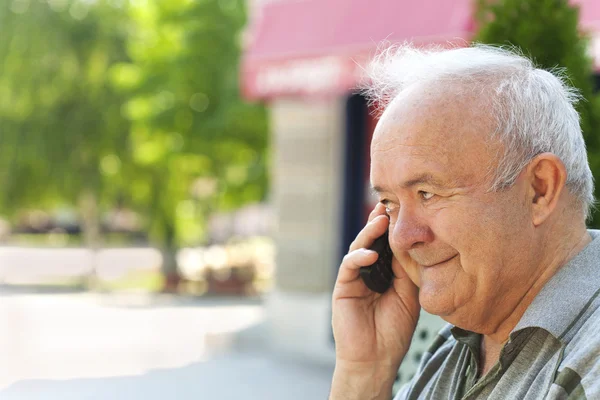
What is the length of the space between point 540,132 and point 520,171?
9cm

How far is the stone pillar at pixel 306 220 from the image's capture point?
8.63m

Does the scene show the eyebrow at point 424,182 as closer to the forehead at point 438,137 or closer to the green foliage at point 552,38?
the forehead at point 438,137

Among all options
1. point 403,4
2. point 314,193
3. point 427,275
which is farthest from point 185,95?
point 427,275

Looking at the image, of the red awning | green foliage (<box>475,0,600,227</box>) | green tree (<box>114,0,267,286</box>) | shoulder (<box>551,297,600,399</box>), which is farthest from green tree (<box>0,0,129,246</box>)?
shoulder (<box>551,297,600,399</box>)

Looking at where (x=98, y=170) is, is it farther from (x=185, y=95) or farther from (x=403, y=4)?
(x=403, y=4)

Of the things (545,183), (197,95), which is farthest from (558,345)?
(197,95)

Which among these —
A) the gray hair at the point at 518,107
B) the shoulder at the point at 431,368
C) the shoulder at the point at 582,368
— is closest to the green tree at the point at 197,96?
the shoulder at the point at 431,368

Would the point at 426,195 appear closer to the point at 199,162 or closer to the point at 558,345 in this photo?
the point at 558,345

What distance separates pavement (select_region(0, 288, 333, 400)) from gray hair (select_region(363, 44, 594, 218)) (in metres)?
5.78

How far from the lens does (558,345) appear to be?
5.24ft

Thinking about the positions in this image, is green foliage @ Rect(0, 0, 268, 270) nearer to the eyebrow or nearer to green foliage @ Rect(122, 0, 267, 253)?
green foliage @ Rect(122, 0, 267, 253)

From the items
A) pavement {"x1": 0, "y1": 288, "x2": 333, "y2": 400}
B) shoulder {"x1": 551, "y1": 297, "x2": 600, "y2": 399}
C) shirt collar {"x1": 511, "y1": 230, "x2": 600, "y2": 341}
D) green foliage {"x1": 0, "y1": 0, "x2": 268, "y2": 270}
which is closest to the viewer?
shoulder {"x1": 551, "y1": 297, "x2": 600, "y2": 399}

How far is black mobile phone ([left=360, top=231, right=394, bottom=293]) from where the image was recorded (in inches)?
87.1

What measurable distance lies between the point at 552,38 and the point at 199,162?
42.6 ft
